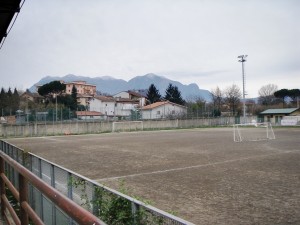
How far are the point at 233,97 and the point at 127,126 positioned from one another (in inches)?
2049

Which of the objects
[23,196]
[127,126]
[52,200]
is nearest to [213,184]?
[23,196]

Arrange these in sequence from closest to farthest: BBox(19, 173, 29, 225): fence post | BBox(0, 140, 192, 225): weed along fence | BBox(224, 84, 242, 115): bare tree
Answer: BBox(0, 140, 192, 225): weed along fence
BBox(19, 173, 29, 225): fence post
BBox(224, 84, 242, 115): bare tree

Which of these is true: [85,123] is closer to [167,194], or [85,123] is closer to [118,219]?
[167,194]

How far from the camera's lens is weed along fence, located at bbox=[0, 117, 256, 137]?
128 ft

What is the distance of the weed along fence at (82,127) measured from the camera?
38938 millimetres

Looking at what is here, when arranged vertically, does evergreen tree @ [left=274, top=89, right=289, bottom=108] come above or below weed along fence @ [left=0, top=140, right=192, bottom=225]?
above

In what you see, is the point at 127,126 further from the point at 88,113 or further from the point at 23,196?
the point at 23,196

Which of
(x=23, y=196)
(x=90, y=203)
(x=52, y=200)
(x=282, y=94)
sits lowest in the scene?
(x=90, y=203)

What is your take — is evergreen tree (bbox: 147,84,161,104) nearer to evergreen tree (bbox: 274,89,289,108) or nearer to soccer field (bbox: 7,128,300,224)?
evergreen tree (bbox: 274,89,289,108)

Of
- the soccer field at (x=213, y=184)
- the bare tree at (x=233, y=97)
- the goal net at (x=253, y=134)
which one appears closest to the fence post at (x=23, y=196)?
the soccer field at (x=213, y=184)

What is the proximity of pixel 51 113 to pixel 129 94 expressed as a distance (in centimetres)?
7056

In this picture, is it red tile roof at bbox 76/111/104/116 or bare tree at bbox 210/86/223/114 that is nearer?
red tile roof at bbox 76/111/104/116

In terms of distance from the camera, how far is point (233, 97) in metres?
92.1

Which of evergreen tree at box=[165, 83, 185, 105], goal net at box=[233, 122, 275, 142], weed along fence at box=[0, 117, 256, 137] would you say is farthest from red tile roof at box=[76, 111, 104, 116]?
evergreen tree at box=[165, 83, 185, 105]
